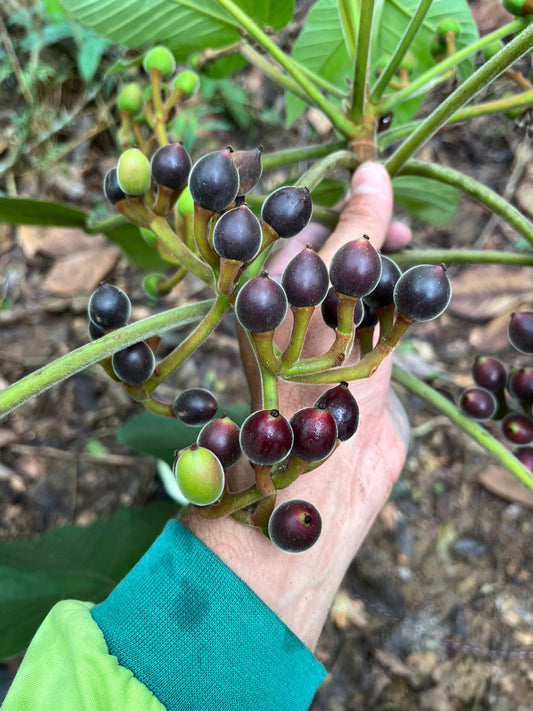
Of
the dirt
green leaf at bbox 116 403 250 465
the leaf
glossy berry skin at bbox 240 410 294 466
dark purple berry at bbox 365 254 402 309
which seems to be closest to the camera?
glossy berry skin at bbox 240 410 294 466

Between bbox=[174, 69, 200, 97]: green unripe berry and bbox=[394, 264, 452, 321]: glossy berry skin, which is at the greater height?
bbox=[174, 69, 200, 97]: green unripe berry

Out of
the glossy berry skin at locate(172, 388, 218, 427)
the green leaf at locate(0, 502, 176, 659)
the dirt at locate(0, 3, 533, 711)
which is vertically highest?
the glossy berry skin at locate(172, 388, 218, 427)

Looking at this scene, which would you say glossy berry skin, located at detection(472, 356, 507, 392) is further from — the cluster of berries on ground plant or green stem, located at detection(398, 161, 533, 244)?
the cluster of berries on ground plant

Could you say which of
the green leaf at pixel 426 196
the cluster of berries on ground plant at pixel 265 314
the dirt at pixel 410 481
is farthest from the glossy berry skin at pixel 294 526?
the dirt at pixel 410 481

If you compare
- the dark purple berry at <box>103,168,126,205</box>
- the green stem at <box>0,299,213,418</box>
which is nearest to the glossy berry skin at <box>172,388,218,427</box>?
the green stem at <box>0,299,213,418</box>

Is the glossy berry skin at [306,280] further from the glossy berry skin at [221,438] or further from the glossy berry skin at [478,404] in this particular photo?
the glossy berry skin at [478,404]

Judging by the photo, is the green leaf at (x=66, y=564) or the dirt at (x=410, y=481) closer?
the green leaf at (x=66, y=564)

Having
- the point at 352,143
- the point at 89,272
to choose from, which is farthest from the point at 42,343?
the point at 352,143
